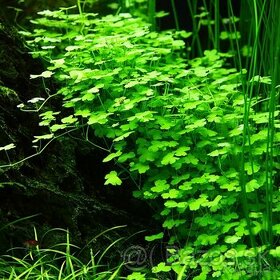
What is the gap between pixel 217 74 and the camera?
3166mm

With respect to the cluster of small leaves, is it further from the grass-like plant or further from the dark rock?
the grass-like plant

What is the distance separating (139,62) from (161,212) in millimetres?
824

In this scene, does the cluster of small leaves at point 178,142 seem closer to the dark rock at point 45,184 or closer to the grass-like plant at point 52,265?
the dark rock at point 45,184

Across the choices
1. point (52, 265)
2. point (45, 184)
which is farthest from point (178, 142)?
point (52, 265)

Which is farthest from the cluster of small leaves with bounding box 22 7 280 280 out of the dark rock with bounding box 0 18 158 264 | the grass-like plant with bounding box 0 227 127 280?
the grass-like plant with bounding box 0 227 127 280

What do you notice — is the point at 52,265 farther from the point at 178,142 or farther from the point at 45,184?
the point at 178,142

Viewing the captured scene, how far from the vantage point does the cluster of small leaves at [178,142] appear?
2301 mm

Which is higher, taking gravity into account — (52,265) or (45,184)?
(45,184)

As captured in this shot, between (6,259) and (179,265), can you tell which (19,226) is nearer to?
(6,259)

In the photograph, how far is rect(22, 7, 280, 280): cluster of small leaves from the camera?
7.55 feet

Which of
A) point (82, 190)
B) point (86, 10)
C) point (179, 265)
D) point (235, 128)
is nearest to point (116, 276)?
point (179, 265)

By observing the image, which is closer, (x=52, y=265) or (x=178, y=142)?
(x=52, y=265)

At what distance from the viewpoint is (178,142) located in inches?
101

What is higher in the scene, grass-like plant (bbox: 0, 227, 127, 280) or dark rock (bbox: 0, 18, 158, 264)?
dark rock (bbox: 0, 18, 158, 264)
